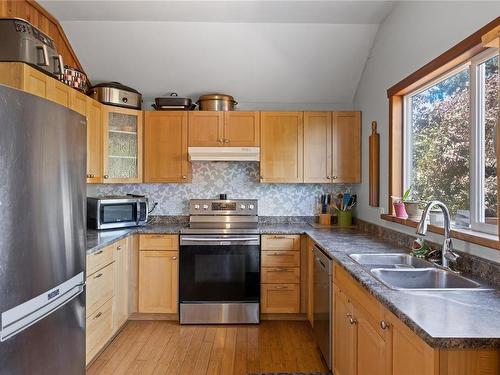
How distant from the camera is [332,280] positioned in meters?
2.29

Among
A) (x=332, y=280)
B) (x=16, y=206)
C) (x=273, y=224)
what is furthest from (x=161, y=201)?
(x=16, y=206)

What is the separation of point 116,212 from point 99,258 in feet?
2.52

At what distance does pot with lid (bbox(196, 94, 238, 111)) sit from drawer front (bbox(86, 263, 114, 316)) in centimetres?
177

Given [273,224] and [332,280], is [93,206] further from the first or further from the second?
[332,280]

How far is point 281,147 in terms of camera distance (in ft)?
11.8

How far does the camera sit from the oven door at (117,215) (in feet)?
10.5

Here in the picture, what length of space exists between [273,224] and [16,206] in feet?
9.01

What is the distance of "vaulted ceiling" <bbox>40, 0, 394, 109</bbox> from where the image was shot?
296cm

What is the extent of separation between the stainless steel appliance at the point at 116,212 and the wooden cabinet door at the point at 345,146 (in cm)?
199

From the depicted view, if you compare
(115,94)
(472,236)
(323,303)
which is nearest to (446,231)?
(472,236)

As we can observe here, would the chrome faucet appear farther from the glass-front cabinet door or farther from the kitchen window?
the glass-front cabinet door

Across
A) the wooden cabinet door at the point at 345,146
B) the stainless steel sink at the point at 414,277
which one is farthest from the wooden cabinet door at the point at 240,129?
the stainless steel sink at the point at 414,277

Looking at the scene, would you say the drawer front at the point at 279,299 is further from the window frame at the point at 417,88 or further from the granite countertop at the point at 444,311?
the granite countertop at the point at 444,311

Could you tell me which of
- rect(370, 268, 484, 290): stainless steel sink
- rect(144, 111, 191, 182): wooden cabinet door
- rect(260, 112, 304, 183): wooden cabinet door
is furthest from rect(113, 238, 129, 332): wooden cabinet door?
rect(370, 268, 484, 290): stainless steel sink
